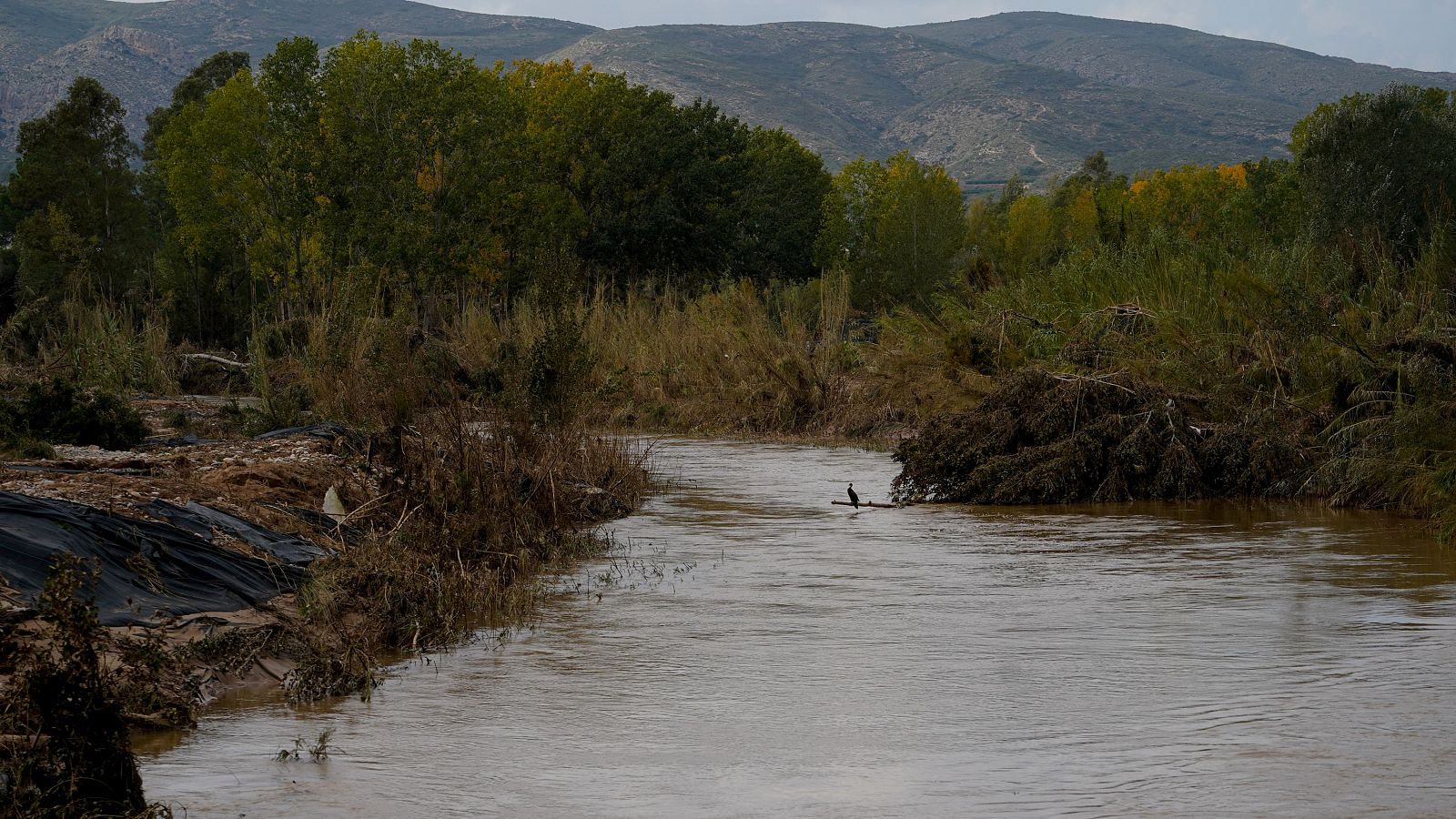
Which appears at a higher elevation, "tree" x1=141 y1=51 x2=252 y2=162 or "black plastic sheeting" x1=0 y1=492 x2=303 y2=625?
"tree" x1=141 y1=51 x2=252 y2=162

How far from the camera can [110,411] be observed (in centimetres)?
1439

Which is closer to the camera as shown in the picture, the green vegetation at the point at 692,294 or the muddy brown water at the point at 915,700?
the muddy brown water at the point at 915,700

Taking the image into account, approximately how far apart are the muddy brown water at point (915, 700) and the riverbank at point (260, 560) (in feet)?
1.16

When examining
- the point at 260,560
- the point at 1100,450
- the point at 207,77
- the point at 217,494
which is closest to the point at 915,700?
the point at 260,560

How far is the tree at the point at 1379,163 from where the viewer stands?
3978cm

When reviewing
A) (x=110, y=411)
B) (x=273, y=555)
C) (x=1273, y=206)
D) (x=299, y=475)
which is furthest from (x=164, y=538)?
(x=1273, y=206)

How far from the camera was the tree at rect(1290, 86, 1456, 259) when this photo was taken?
3978 centimetres

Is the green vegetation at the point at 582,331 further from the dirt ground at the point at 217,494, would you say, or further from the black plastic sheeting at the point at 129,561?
the black plastic sheeting at the point at 129,561

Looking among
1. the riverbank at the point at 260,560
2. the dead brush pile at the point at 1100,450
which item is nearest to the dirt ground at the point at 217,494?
the riverbank at the point at 260,560

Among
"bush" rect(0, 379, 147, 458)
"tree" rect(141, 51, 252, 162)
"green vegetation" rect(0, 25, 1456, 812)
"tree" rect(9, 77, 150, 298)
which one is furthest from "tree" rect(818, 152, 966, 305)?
"bush" rect(0, 379, 147, 458)

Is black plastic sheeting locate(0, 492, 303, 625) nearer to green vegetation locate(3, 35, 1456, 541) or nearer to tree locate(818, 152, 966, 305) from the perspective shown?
green vegetation locate(3, 35, 1456, 541)

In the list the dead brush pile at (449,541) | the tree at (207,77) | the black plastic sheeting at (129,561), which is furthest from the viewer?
the tree at (207,77)

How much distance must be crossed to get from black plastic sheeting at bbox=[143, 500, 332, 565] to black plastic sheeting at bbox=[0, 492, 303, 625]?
367 millimetres

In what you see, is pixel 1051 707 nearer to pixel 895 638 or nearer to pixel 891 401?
pixel 895 638
